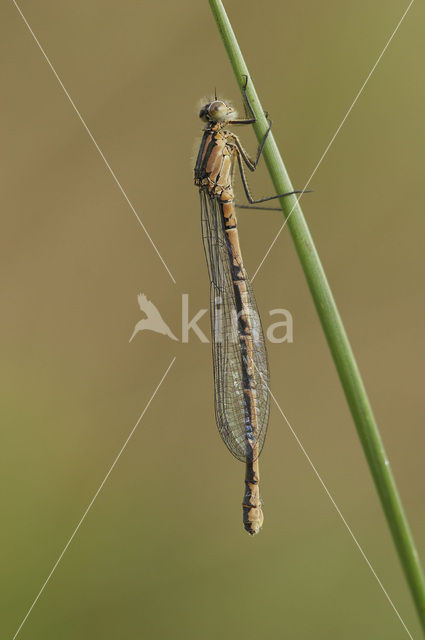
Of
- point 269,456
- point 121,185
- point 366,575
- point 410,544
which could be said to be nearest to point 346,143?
point 121,185

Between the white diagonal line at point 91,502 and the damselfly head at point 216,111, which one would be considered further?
the white diagonal line at point 91,502

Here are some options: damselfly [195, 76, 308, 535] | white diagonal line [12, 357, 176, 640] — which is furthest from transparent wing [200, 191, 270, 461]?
white diagonal line [12, 357, 176, 640]

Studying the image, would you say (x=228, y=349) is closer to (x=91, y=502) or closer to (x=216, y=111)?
(x=216, y=111)

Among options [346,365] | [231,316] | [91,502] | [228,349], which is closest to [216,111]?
[231,316]

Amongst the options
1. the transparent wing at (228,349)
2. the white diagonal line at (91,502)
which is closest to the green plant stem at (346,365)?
the transparent wing at (228,349)

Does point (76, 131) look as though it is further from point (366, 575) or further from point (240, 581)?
point (366, 575)

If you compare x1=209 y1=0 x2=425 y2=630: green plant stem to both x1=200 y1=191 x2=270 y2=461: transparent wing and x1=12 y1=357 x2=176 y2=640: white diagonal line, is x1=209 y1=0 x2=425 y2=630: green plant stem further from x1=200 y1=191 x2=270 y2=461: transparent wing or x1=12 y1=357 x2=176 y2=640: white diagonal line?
x1=12 y1=357 x2=176 y2=640: white diagonal line

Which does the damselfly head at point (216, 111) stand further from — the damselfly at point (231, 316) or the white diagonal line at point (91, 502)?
the white diagonal line at point (91, 502)
